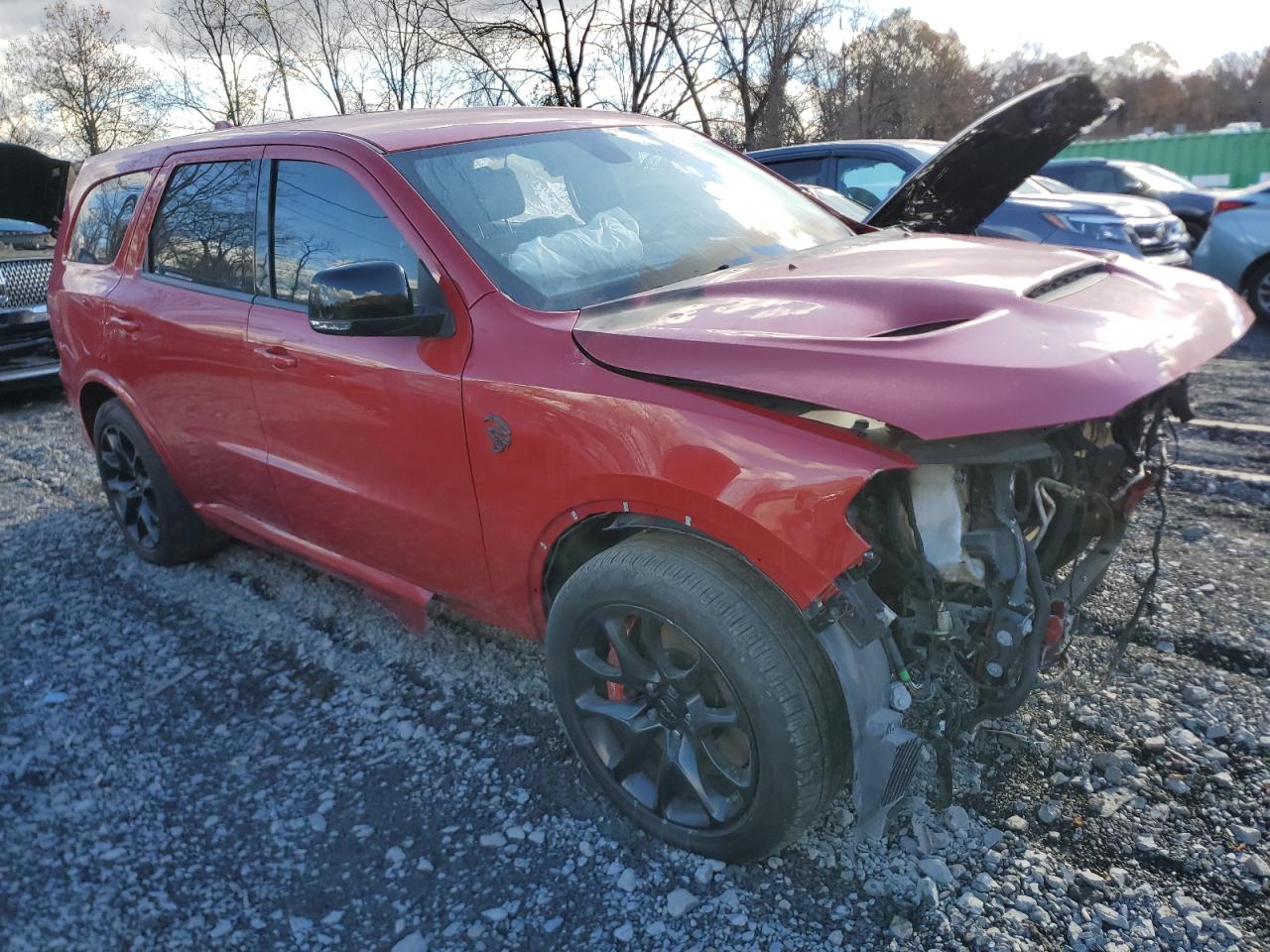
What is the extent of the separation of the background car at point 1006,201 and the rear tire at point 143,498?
573 centimetres

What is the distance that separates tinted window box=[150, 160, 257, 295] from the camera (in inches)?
137

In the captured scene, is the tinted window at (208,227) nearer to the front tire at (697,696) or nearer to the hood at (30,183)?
the front tire at (697,696)

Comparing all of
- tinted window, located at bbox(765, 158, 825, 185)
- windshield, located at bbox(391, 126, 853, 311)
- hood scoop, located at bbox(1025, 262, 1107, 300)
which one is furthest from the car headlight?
hood scoop, located at bbox(1025, 262, 1107, 300)

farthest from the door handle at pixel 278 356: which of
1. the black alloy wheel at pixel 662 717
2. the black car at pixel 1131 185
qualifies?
the black car at pixel 1131 185

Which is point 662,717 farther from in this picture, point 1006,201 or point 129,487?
point 1006,201

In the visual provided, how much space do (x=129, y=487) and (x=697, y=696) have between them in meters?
3.44

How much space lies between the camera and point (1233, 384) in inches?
261

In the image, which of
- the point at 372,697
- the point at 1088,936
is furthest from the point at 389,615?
the point at 1088,936

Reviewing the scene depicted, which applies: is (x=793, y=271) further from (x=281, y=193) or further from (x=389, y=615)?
(x=389, y=615)

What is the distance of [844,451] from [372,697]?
2063 millimetres

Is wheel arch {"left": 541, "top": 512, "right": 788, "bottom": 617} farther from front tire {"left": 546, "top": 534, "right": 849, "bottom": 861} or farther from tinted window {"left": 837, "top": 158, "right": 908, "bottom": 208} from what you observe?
tinted window {"left": 837, "top": 158, "right": 908, "bottom": 208}

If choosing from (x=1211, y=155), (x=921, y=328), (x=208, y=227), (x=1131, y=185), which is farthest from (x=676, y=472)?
(x=1211, y=155)

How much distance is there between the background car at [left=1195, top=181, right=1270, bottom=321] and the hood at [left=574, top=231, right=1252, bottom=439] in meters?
7.33

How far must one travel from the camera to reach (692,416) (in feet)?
7.18
